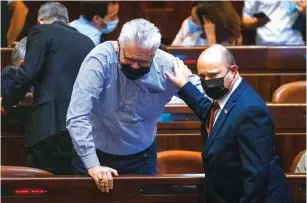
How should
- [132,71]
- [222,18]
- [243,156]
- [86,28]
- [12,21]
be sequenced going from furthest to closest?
[12,21]
[222,18]
[86,28]
[132,71]
[243,156]

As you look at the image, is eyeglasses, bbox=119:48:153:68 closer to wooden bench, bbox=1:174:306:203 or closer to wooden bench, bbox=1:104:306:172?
wooden bench, bbox=1:174:306:203

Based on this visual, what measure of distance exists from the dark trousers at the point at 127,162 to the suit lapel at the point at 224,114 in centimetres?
38

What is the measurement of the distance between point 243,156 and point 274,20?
2.94m

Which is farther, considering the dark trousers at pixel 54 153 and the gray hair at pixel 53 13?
the gray hair at pixel 53 13

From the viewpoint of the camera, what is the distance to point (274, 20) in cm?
475

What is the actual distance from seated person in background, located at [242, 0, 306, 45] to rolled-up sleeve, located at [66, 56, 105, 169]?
9.04ft

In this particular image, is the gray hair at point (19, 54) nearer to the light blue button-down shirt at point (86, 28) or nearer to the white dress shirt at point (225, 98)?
the light blue button-down shirt at point (86, 28)

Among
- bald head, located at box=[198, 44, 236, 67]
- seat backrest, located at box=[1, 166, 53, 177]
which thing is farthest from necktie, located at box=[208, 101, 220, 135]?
seat backrest, located at box=[1, 166, 53, 177]

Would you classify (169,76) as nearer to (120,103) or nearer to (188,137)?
(120,103)

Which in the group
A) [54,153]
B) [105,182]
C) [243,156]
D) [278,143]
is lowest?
[278,143]

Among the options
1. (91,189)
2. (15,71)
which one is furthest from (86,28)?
(91,189)

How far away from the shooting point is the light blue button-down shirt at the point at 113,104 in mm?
2139

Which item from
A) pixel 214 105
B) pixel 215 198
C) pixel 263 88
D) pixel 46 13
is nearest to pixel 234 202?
pixel 215 198

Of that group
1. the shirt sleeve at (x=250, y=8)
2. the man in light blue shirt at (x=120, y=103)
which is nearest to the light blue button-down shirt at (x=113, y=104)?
the man in light blue shirt at (x=120, y=103)
